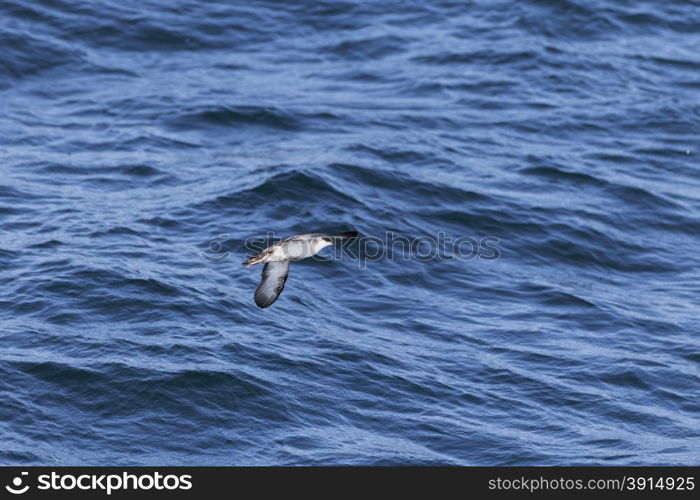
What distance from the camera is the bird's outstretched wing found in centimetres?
1566

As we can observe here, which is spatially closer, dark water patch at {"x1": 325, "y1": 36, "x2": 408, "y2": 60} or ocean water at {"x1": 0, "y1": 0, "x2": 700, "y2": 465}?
ocean water at {"x1": 0, "y1": 0, "x2": 700, "y2": 465}

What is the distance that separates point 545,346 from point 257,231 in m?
5.13

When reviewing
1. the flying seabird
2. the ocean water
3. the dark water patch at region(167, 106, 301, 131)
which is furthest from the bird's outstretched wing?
the dark water patch at region(167, 106, 301, 131)

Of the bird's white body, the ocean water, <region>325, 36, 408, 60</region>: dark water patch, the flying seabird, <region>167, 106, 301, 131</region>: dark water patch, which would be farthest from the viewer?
<region>325, 36, 408, 60</region>: dark water patch

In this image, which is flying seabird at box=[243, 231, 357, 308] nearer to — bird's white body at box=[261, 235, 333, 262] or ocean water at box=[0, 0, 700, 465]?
bird's white body at box=[261, 235, 333, 262]

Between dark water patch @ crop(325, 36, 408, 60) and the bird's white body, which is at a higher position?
dark water patch @ crop(325, 36, 408, 60)

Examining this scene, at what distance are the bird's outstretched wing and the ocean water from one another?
84.9 inches

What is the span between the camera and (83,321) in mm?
18812

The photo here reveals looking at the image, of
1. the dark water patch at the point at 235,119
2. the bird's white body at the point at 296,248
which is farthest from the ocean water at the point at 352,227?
the bird's white body at the point at 296,248

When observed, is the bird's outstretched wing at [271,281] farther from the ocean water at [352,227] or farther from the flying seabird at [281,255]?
the ocean water at [352,227]

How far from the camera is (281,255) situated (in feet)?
50.0

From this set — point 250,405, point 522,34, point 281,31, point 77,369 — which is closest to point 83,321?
point 77,369

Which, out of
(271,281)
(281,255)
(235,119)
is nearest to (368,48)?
(235,119)

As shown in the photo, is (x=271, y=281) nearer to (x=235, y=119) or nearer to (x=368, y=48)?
(x=235, y=119)
